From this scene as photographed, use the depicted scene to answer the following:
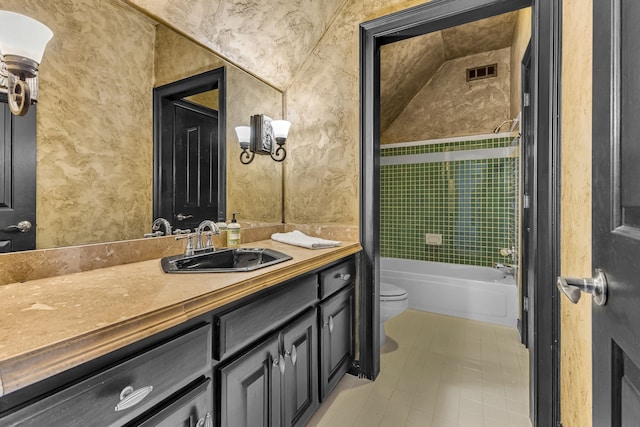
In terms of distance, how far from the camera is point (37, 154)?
1.04 meters

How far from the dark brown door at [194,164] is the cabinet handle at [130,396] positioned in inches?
36.4

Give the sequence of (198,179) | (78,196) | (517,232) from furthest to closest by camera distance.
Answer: (517,232) < (198,179) < (78,196)

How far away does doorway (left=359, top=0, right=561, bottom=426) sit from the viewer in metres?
1.36

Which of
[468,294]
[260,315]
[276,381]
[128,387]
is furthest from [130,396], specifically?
[468,294]

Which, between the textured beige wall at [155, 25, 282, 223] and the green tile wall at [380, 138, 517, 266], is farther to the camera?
the green tile wall at [380, 138, 517, 266]

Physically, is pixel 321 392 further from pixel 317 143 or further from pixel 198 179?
pixel 317 143

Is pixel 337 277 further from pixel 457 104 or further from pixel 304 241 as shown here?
pixel 457 104

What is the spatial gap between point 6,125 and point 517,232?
10.6 ft

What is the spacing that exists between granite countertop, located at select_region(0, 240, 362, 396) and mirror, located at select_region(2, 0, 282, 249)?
0.23m

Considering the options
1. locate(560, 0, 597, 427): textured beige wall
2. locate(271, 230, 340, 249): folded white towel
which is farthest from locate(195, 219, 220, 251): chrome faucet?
locate(560, 0, 597, 427): textured beige wall

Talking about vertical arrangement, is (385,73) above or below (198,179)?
above

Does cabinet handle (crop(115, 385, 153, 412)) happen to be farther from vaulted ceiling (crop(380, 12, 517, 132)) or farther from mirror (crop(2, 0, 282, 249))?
vaulted ceiling (crop(380, 12, 517, 132))

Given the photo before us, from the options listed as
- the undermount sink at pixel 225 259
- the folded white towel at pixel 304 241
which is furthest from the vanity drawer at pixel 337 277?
the undermount sink at pixel 225 259

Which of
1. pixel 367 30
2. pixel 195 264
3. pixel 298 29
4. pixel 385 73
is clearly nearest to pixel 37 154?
pixel 195 264
